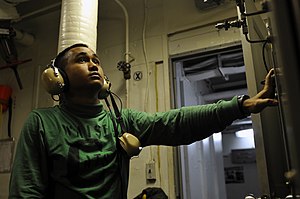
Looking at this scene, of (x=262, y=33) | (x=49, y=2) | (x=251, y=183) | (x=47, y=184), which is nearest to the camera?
(x=47, y=184)

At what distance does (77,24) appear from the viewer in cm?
167

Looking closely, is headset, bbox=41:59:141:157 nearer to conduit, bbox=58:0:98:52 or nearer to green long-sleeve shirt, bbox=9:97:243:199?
green long-sleeve shirt, bbox=9:97:243:199

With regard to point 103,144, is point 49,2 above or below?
above

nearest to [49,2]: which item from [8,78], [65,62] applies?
[8,78]

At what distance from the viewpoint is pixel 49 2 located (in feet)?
9.84

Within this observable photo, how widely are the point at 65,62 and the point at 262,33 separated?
904mm

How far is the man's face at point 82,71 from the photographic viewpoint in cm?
134

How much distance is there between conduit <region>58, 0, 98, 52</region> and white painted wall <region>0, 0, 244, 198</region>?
2.76ft

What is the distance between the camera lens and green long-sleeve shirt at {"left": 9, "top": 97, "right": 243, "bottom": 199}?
3.83 feet

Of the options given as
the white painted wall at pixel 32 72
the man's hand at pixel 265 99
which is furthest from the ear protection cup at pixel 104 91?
the white painted wall at pixel 32 72

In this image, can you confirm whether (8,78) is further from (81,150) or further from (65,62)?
(81,150)

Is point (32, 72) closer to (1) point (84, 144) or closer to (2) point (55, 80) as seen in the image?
(2) point (55, 80)

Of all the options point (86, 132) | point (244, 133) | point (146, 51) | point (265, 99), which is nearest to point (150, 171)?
point (146, 51)

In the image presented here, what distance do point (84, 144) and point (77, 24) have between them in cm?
74
